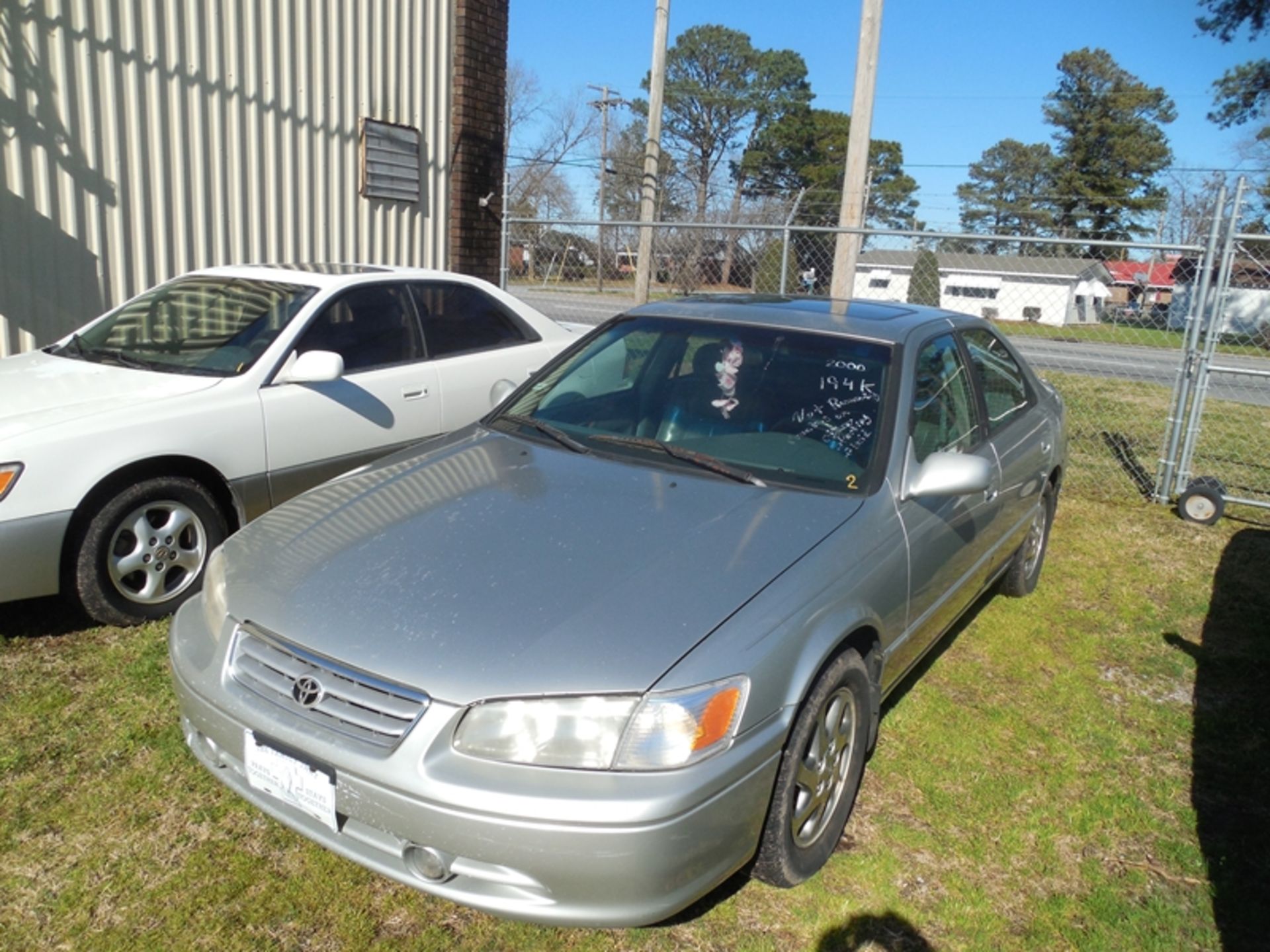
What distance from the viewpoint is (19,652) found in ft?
12.8

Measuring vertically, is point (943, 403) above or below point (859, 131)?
below

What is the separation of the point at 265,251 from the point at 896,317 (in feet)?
18.7

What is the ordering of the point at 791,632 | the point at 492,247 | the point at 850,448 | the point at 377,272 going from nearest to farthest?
the point at 791,632
the point at 850,448
the point at 377,272
the point at 492,247

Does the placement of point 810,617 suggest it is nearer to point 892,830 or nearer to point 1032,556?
point 892,830

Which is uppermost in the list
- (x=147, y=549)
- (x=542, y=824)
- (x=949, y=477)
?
(x=949, y=477)

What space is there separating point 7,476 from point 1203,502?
24.0ft

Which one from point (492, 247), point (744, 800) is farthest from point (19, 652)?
point (492, 247)

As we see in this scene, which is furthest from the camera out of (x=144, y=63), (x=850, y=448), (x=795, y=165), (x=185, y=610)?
(x=795, y=165)

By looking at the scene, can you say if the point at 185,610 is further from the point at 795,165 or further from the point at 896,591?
the point at 795,165

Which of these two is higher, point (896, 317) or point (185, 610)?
point (896, 317)

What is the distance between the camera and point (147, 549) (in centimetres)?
412

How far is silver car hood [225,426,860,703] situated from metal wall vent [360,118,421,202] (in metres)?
5.78

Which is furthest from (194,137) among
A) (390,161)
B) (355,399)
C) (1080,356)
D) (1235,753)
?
(1080,356)

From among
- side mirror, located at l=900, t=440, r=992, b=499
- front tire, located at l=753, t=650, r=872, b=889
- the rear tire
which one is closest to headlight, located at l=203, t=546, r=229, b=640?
front tire, located at l=753, t=650, r=872, b=889
